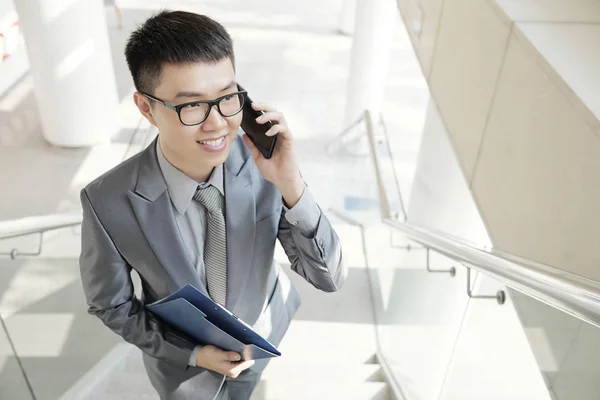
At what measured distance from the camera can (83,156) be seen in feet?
24.0

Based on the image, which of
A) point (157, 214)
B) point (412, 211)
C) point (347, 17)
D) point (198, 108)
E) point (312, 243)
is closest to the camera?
point (198, 108)

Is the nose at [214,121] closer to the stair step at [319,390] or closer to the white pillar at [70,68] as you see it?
the stair step at [319,390]

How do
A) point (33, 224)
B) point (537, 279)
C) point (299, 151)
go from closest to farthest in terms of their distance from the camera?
point (537, 279) → point (33, 224) → point (299, 151)

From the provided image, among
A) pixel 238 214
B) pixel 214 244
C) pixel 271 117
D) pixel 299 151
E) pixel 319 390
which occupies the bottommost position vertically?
pixel 299 151

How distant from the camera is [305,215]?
1964mm

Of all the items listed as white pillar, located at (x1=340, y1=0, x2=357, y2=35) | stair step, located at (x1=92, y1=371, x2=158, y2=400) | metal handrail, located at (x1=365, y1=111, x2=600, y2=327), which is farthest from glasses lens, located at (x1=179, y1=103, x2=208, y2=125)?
white pillar, located at (x1=340, y1=0, x2=357, y2=35)

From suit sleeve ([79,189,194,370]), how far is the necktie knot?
33 cm

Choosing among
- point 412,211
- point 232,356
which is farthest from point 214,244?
point 412,211

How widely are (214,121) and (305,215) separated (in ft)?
1.61

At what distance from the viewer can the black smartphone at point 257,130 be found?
1.86 metres

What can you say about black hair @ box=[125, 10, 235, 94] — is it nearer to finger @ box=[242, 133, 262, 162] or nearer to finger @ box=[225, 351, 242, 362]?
finger @ box=[242, 133, 262, 162]

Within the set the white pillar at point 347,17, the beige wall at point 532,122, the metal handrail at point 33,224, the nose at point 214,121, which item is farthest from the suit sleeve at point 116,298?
the white pillar at point 347,17

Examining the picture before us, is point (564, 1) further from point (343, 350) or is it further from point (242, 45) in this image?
point (242, 45)

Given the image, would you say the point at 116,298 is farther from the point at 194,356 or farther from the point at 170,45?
the point at 170,45
